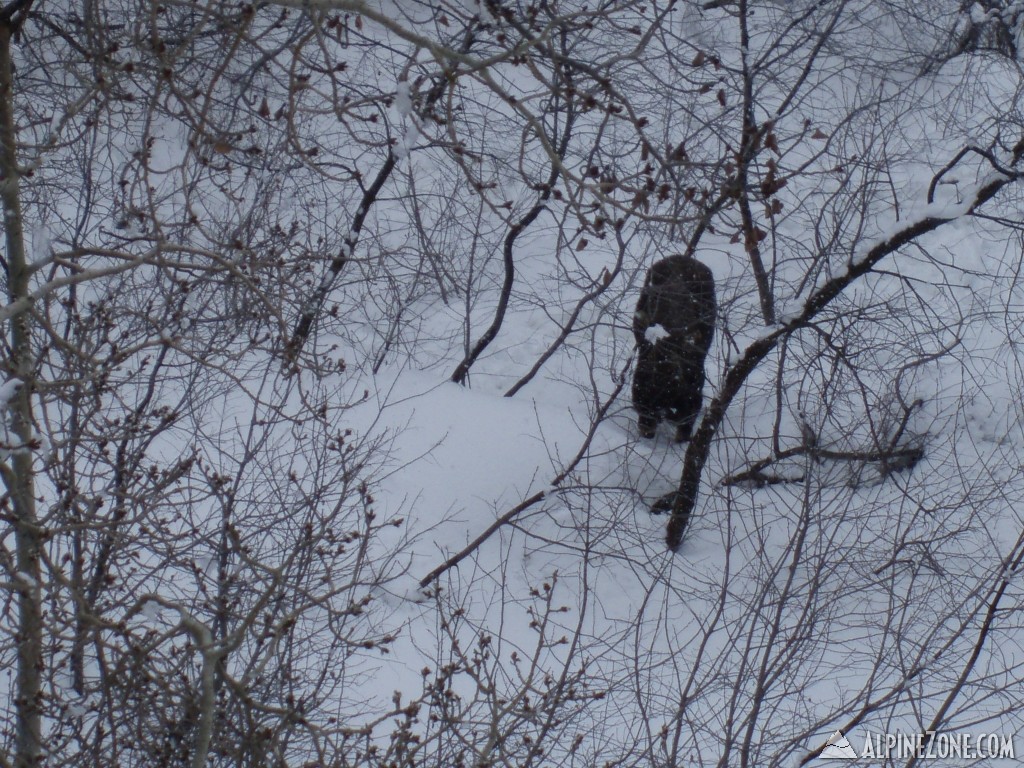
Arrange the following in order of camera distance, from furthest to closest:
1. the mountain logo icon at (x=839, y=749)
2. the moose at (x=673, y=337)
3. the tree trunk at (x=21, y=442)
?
the moose at (x=673, y=337) < the mountain logo icon at (x=839, y=749) < the tree trunk at (x=21, y=442)

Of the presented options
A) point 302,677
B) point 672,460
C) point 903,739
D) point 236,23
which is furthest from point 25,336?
point 672,460

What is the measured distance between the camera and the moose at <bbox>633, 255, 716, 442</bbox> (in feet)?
31.4

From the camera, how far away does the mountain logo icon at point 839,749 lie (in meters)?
5.86

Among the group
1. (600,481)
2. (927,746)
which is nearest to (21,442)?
(927,746)

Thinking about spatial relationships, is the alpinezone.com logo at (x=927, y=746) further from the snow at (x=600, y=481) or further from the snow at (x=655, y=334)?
the snow at (x=655, y=334)

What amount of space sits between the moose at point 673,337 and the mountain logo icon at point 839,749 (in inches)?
156

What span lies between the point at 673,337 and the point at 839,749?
14.5 ft

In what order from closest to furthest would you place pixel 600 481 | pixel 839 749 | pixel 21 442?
pixel 21 442 < pixel 839 749 < pixel 600 481

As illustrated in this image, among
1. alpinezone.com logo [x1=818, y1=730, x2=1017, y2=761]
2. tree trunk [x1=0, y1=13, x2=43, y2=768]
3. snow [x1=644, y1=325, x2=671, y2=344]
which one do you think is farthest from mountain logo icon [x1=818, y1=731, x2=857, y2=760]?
snow [x1=644, y1=325, x2=671, y2=344]

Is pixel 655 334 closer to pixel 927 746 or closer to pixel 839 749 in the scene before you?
pixel 839 749

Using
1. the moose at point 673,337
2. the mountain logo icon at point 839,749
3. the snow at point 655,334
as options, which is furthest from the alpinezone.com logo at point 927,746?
the snow at point 655,334

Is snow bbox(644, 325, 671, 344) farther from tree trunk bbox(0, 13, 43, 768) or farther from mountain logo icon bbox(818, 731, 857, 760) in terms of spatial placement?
tree trunk bbox(0, 13, 43, 768)

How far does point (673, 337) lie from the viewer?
9789 millimetres

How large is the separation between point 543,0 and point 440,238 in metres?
7.57
